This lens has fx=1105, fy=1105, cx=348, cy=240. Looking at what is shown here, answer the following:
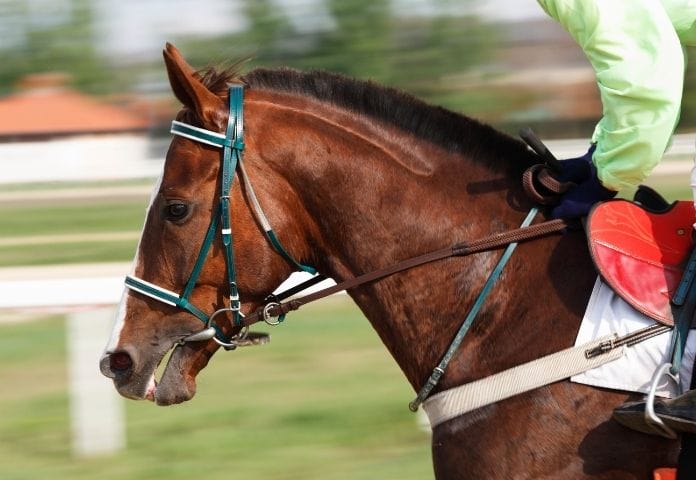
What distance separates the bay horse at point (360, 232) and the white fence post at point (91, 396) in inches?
90.0

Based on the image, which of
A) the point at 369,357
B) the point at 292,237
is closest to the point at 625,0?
the point at 292,237

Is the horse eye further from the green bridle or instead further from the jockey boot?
the jockey boot

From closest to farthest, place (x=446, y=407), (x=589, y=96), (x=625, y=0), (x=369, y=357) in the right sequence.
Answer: (x=625, y=0)
(x=446, y=407)
(x=369, y=357)
(x=589, y=96)

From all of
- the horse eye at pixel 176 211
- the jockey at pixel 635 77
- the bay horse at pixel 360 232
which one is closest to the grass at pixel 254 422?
the bay horse at pixel 360 232

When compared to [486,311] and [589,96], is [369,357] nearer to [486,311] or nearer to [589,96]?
[486,311]

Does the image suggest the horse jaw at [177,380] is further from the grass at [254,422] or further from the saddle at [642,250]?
the grass at [254,422]

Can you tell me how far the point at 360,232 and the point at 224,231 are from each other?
38cm

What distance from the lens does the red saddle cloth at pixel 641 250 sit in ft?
9.24

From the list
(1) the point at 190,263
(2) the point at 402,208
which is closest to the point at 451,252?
(2) the point at 402,208

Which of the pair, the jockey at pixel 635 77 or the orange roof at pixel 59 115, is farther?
the orange roof at pixel 59 115

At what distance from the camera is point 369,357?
284 inches

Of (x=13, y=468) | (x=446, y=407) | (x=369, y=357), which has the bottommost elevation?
(x=369, y=357)

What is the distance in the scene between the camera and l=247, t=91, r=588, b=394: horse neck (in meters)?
3.06

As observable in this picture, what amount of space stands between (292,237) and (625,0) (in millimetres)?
1092
